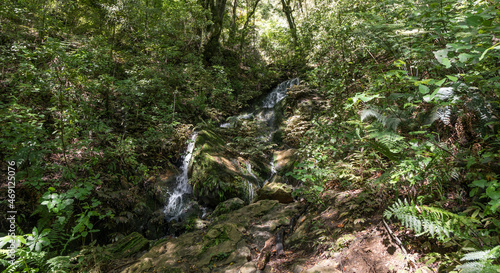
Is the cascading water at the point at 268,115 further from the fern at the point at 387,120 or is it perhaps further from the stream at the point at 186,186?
the fern at the point at 387,120

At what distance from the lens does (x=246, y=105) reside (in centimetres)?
1245

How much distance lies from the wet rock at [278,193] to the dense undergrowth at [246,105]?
72cm

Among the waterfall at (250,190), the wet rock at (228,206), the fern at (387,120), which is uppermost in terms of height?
the fern at (387,120)

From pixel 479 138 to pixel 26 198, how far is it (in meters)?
7.47

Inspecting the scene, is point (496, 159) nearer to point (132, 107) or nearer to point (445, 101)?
point (445, 101)

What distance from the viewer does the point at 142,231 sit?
5.67 m

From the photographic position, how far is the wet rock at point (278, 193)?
5.57 m

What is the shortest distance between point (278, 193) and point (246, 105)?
7617mm

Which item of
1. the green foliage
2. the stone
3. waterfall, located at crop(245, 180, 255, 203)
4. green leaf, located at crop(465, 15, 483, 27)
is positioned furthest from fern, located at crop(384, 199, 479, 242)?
waterfall, located at crop(245, 180, 255, 203)

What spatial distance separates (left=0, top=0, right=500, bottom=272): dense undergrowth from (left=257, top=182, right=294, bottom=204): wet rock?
722 mm

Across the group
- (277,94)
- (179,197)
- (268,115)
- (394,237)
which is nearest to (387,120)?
(394,237)

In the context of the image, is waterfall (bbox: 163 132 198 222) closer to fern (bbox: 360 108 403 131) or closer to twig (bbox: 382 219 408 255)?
twig (bbox: 382 219 408 255)

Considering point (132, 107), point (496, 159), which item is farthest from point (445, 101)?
point (132, 107)

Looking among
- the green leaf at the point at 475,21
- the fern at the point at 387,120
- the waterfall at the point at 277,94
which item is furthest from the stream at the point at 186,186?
the green leaf at the point at 475,21
